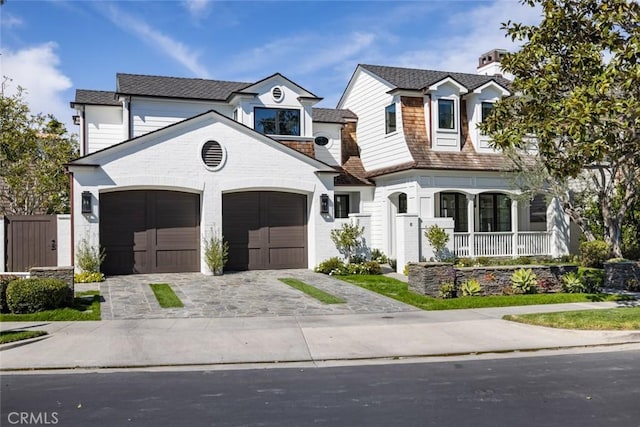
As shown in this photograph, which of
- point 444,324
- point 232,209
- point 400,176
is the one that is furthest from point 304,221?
point 444,324

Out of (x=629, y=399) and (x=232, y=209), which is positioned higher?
(x=232, y=209)

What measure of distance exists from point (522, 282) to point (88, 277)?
12.4 m

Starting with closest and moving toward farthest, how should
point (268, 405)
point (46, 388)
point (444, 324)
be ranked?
point (268, 405)
point (46, 388)
point (444, 324)

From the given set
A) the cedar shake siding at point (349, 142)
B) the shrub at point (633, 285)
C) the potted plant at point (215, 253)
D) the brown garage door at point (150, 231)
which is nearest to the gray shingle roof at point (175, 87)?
the cedar shake siding at point (349, 142)

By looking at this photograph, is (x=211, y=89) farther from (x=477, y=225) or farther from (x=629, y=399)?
(x=629, y=399)

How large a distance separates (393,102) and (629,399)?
1791 centimetres

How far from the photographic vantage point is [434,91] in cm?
2288

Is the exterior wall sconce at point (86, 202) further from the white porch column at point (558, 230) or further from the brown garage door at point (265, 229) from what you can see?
the white porch column at point (558, 230)

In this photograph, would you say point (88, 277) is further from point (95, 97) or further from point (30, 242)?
point (95, 97)

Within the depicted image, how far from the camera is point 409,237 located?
20422 millimetres

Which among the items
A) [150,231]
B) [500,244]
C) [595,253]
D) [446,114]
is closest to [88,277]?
[150,231]

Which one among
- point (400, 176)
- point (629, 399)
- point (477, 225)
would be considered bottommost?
point (629, 399)

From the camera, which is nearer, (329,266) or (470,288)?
(470,288)

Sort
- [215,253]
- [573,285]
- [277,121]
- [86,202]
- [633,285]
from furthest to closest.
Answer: [277,121]
[215,253]
[86,202]
[633,285]
[573,285]
